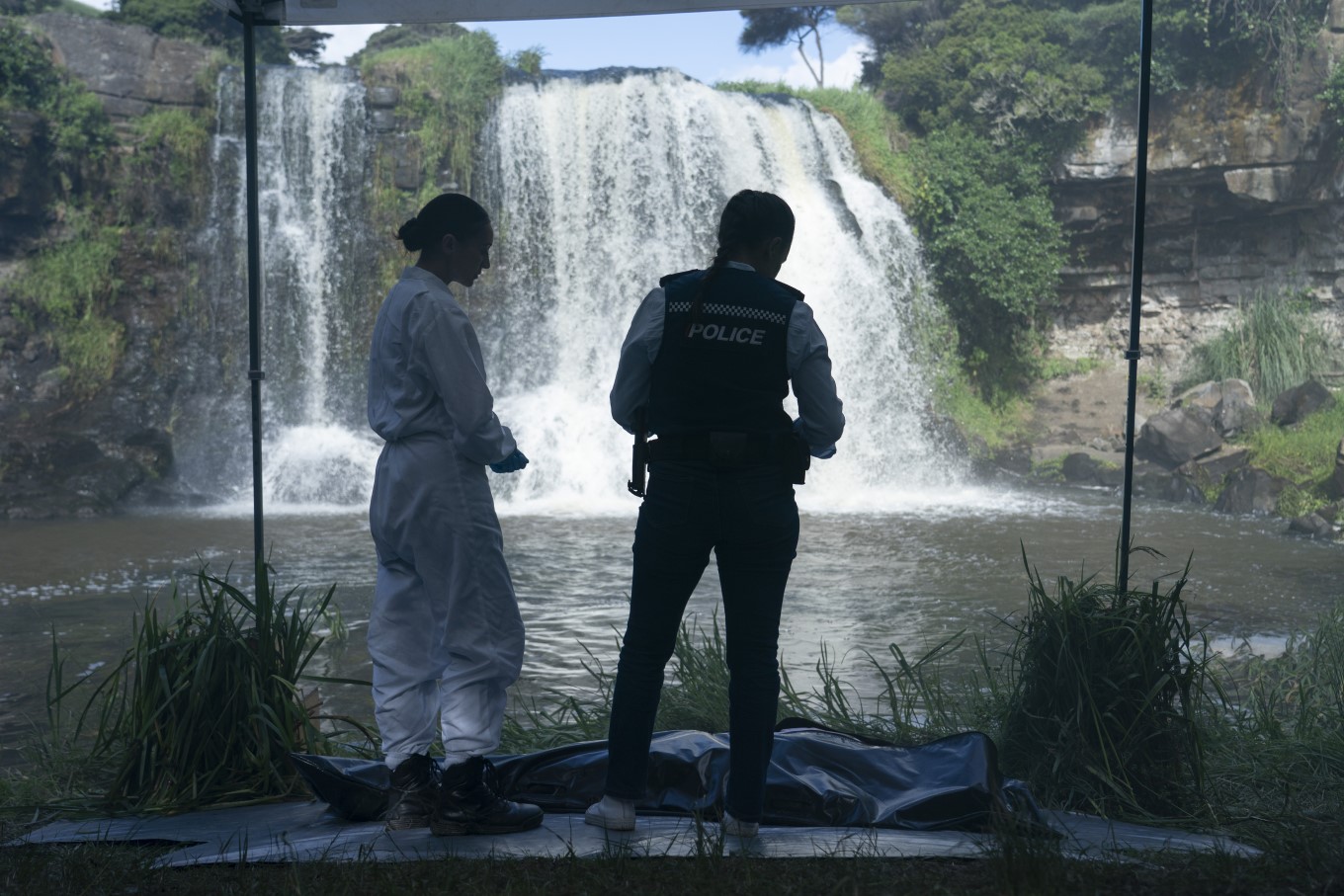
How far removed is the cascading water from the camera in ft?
52.4

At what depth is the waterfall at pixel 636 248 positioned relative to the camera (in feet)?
53.7

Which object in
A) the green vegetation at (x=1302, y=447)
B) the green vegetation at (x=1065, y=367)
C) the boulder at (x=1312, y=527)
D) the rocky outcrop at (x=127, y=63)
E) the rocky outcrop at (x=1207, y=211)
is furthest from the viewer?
the green vegetation at (x=1065, y=367)

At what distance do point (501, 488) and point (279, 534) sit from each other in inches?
124

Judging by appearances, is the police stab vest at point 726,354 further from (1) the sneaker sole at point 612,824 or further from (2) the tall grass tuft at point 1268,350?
(2) the tall grass tuft at point 1268,350

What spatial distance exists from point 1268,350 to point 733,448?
52.8 feet

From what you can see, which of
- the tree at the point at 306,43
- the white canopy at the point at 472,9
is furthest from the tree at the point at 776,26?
the white canopy at the point at 472,9

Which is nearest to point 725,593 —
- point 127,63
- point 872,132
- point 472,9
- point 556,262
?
point 472,9

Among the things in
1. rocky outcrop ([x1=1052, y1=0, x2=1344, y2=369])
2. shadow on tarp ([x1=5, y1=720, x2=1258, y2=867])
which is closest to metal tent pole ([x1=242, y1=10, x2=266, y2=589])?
shadow on tarp ([x1=5, y1=720, x2=1258, y2=867])

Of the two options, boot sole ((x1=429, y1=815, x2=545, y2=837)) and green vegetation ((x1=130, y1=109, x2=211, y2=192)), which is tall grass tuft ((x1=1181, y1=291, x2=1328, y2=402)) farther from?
boot sole ((x1=429, y1=815, x2=545, y2=837))

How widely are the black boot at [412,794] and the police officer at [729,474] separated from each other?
0.41 metres

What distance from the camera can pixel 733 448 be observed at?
2846mm

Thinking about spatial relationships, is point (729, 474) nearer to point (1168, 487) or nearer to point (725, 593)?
point (725, 593)

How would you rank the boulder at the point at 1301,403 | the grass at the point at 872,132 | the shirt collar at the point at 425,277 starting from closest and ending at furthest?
1. the shirt collar at the point at 425,277
2. the boulder at the point at 1301,403
3. the grass at the point at 872,132

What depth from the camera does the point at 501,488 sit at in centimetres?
1448
